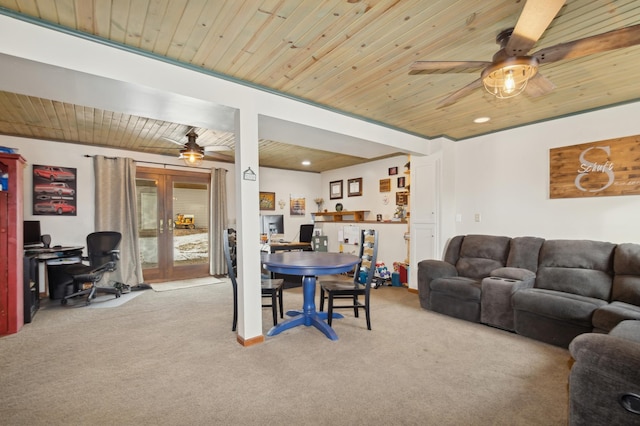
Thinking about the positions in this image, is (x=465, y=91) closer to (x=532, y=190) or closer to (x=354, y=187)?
(x=532, y=190)

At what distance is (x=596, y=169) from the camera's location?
3.43 m

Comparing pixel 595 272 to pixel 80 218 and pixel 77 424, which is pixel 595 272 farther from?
pixel 80 218

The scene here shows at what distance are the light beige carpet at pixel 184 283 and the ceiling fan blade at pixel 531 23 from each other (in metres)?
5.43

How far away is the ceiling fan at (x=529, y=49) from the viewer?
151cm

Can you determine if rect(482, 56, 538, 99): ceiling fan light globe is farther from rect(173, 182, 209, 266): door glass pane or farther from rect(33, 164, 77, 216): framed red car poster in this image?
rect(33, 164, 77, 216): framed red car poster

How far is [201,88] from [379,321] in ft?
10.1

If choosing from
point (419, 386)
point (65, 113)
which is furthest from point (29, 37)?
point (419, 386)

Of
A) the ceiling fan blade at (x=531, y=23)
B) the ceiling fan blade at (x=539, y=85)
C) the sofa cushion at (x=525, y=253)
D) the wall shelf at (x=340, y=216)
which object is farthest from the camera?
the wall shelf at (x=340, y=216)

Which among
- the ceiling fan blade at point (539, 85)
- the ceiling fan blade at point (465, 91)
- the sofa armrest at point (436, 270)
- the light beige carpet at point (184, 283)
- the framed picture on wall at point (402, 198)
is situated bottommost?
the light beige carpet at point (184, 283)

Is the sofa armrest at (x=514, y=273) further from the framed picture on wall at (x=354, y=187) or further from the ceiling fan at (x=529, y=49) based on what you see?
the framed picture on wall at (x=354, y=187)

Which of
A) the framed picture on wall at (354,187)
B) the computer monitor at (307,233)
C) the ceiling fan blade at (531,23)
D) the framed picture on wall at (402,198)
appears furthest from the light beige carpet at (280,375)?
the framed picture on wall at (354,187)

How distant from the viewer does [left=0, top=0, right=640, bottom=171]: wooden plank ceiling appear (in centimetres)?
181

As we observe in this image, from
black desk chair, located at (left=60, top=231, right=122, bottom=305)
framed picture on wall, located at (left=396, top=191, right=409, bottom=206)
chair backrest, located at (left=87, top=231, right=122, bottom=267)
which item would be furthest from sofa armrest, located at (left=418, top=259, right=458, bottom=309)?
chair backrest, located at (left=87, top=231, right=122, bottom=267)

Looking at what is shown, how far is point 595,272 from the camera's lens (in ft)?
10.0
